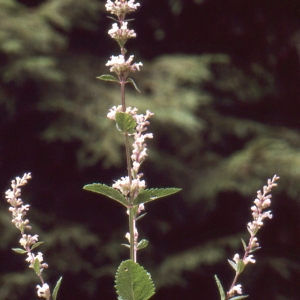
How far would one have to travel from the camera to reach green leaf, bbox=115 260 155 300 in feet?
3.26

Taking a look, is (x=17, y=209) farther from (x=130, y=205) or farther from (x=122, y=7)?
(x=122, y=7)

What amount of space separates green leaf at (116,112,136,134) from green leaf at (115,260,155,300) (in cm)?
25

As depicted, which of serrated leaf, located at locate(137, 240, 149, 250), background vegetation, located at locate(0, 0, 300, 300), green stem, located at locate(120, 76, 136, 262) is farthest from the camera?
background vegetation, located at locate(0, 0, 300, 300)

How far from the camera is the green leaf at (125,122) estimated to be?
3.21ft

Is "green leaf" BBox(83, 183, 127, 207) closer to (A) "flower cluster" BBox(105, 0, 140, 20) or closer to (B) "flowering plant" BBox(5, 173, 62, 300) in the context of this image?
(B) "flowering plant" BBox(5, 173, 62, 300)

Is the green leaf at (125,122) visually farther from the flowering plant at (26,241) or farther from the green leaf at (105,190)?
the flowering plant at (26,241)

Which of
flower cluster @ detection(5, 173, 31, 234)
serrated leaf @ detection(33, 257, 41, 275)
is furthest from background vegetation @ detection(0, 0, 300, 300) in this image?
serrated leaf @ detection(33, 257, 41, 275)

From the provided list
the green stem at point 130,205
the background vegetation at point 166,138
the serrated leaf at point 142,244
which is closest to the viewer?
the green stem at point 130,205

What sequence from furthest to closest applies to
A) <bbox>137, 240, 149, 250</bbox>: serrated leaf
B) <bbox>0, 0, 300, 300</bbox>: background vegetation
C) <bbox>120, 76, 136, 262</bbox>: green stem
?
<bbox>0, 0, 300, 300</bbox>: background vegetation < <bbox>137, 240, 149, 250</bbox>: serrated leaf < <bbox>120, 76, 136, 262</bbox>: green stem

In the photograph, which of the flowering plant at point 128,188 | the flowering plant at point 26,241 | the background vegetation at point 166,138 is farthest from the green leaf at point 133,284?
the background vegetation at point 166,138

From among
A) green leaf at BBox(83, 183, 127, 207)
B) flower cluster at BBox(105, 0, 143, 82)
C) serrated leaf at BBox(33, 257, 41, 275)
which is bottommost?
serrated leaf at BBox(33, 257, 41, 275)

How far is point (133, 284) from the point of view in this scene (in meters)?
1.01

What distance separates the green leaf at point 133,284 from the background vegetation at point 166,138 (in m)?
4.44

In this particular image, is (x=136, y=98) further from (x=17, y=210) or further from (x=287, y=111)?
(x=17, y=210)
